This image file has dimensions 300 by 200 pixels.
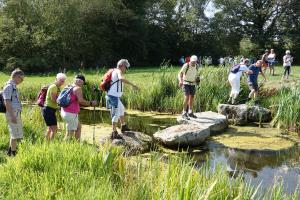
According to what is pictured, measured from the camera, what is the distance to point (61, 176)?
5223mm

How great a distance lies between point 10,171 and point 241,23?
143 feet

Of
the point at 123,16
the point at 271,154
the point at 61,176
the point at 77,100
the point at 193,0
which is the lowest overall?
the point at 271,154

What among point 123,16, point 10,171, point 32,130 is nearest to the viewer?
point 10,171

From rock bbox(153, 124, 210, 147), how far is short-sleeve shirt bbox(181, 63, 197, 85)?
1.46 meters

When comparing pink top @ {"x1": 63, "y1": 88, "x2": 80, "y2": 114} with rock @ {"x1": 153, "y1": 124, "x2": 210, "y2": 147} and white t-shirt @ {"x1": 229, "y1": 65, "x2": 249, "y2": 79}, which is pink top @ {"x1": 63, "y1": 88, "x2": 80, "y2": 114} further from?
white t-shirt @ {"x1": 229, "y1": 65, "x2": 249, "y2": 79}

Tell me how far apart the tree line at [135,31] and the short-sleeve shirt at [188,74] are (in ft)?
72.1

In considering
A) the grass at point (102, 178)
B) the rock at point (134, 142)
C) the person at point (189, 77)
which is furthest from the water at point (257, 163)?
the grass at point (102, 178)

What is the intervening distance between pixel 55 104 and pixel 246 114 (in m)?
7.27

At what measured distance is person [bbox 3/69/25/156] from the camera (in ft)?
22.9

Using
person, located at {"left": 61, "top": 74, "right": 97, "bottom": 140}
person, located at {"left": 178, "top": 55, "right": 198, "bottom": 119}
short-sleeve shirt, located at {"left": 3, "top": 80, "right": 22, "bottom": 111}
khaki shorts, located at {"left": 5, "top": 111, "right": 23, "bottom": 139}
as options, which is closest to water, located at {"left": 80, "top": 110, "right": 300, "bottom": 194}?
person, located at {"left": 178, "top": 55, "right": 198, "bottom": 119}

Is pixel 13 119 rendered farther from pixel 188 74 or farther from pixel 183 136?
pixel 188 74

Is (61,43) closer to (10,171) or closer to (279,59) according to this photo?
(279,59)

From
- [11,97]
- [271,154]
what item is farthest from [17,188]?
[271,154]

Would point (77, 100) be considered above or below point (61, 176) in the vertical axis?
above
